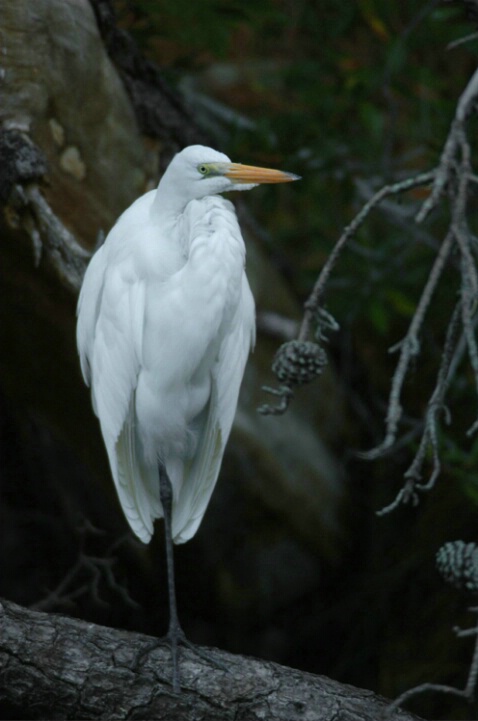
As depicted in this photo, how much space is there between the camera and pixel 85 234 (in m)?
1.91

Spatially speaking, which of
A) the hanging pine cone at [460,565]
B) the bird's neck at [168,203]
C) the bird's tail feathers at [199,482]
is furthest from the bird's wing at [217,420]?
the hanging pine cone at [460,565]

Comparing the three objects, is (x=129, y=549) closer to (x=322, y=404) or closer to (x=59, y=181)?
(x=322, y=404)

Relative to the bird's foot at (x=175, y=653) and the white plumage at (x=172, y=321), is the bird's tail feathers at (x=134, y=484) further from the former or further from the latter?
the bird's foot at (x=175, y=653)

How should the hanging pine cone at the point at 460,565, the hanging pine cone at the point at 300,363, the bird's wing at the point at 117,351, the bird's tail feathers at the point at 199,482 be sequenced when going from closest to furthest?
the hanging pine cone at the point at 460,565 → the hanging pine cone at the point at 300,363 → the bird's wing at the point at 117,351 → the bird's tail feathers at the point at 199,482

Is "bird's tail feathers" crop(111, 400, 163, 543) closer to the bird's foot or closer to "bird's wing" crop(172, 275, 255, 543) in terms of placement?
"bird's wing" crop(172, 275, 255, 543)

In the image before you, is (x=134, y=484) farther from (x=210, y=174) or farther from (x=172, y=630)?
(x=210, y=174)

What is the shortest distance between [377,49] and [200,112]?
2.05ft

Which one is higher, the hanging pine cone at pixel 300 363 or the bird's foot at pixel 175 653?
the hanging pine cone at pixel 300 363

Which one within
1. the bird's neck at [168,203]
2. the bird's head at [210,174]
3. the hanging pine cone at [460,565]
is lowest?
the hanging pine cone at [460,565]

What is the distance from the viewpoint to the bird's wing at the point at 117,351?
1.46 m

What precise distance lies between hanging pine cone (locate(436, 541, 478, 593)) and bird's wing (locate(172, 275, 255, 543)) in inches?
19.9

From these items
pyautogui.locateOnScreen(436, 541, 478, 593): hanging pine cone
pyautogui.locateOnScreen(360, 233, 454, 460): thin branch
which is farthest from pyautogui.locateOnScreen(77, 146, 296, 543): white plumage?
pyautogui.locateOnScreen(436, 541, 478, 593): hanging pine cone

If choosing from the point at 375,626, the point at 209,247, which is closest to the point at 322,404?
the point at 375,626

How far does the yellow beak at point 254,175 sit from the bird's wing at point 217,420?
8.6 inches
